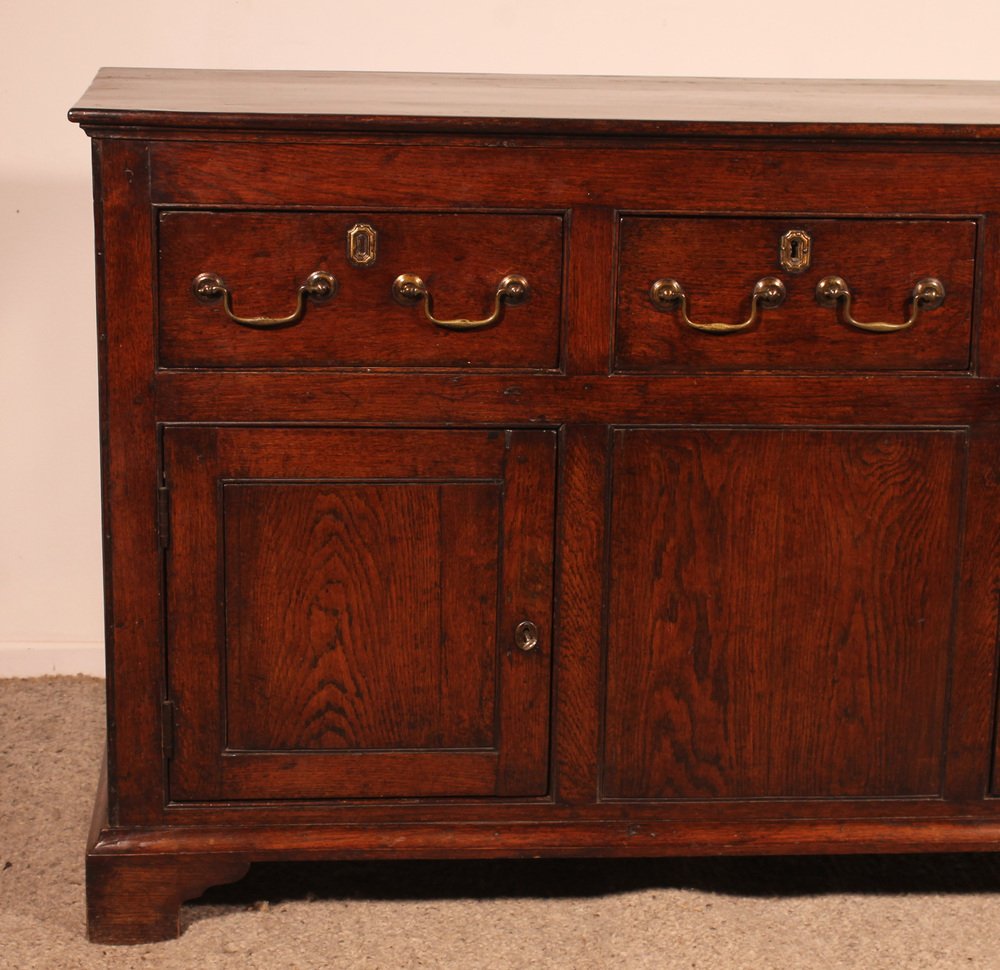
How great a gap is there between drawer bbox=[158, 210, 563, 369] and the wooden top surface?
4.1 inches

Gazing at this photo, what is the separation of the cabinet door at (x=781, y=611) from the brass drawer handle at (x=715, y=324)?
0.13 meters

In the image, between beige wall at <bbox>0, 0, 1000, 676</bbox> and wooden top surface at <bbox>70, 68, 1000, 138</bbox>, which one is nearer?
wooden top surface at <bbox>70, 68, 1000, 138</bbox>

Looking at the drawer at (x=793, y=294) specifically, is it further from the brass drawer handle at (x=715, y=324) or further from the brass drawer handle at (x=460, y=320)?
the brass drawer handle at (x=460, y=320)

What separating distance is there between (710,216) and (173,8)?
3.85ft

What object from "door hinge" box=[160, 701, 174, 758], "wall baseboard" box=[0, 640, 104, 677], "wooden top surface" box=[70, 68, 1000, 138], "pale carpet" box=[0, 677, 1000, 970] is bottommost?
"pale carpet" box=[0, 677, 1000, 970]

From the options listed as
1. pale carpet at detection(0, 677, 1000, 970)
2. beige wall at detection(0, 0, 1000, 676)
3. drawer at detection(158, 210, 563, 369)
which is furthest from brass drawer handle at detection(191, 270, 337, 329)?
beige wall at detection(0, 0, 1000, 676)

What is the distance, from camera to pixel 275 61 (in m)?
2.62

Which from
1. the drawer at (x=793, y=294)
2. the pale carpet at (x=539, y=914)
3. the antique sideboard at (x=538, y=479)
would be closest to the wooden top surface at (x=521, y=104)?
the antique sideboard at (x=538, y=479)

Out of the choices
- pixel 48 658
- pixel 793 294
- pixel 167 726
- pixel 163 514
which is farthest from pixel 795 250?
pixel 48 658

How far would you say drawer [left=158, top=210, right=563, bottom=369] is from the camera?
1806 mm

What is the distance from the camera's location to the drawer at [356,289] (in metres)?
1.81

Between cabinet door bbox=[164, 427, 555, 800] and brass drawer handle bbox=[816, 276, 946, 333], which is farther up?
brass drawer handle bbox=[816, 276, 946, 333]

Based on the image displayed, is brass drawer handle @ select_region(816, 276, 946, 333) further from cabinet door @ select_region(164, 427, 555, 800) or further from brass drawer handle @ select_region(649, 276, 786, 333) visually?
cabinet door @ select_region(164, 427, 555, 800)

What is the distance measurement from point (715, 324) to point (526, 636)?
16.7 inches
